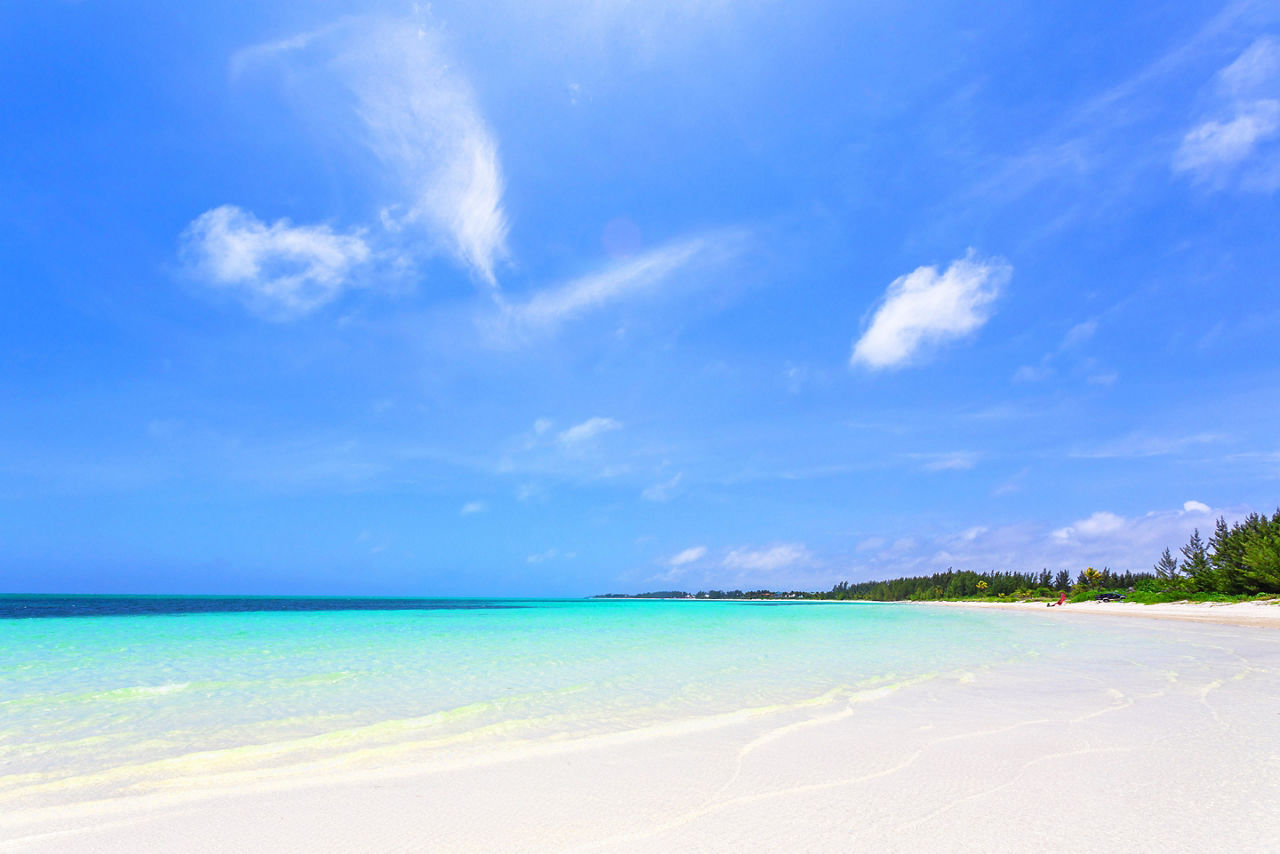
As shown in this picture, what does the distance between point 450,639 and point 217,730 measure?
19.0 metres

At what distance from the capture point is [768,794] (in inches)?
222

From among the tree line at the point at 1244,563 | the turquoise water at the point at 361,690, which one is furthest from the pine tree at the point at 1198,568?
the turquoise water at the point at 361,690

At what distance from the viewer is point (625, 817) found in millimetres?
5125

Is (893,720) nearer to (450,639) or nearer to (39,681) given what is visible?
(39,681)

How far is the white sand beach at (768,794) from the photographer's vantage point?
4621mm

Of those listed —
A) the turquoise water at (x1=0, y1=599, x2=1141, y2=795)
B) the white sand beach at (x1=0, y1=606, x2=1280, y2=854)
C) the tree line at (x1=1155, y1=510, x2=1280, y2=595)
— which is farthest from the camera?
the tree line at (x1=1155, y1=510, x2=1280, y2=595)

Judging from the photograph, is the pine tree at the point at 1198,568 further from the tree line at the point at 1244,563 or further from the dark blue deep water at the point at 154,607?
the dark blue deep water at the point at 154,607

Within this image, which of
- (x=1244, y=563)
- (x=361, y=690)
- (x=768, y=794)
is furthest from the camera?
(x=1244, y=563)

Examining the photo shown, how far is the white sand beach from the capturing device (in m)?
4.62

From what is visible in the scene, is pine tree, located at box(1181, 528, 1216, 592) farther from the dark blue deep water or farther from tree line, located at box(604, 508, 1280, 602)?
the dark blue deep water

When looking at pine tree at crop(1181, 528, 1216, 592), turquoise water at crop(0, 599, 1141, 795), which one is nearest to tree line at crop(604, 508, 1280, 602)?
pine tree at crop(1181, 528, 1216, 592)

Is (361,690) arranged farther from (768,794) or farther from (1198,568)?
(1198,568)

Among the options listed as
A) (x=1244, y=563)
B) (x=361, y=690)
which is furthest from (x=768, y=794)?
(x=1244, y=563)

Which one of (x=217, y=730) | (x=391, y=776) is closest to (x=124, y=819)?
(x=391, y=776)
